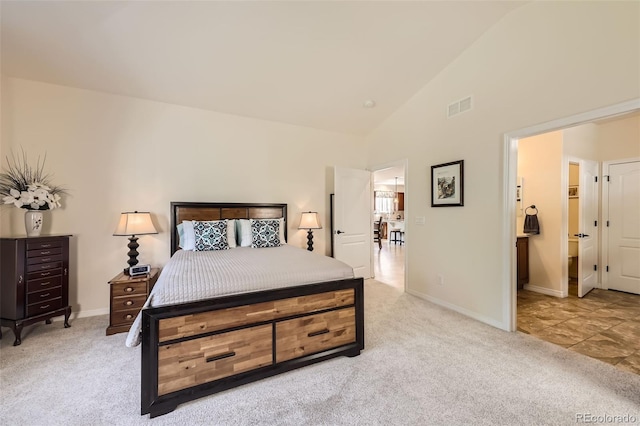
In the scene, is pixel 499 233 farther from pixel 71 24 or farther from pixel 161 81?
pixel 71 24

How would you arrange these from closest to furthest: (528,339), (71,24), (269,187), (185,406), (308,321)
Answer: (185,406), (308,321), (71,24), (528,339), (269,187)

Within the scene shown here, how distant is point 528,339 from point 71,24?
210 inches

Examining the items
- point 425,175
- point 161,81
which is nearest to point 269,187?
point 161,81

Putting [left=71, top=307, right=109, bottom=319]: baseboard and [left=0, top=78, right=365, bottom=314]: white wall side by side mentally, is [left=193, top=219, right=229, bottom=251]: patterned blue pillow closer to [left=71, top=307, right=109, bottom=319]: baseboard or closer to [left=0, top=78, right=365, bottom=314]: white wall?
[left=0, top=78, right=365, bottom=314]: white wall

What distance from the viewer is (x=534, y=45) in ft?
8.83

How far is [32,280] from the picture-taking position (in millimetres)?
2699

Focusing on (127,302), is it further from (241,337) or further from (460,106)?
(460,106)

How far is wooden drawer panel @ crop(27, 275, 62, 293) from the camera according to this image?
8.81 ft

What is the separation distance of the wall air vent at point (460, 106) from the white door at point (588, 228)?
8.00 ft

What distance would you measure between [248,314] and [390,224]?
9777mm

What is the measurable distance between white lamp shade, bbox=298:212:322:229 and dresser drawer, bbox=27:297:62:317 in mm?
3105

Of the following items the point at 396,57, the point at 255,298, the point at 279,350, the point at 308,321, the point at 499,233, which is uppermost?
the point at 396,57

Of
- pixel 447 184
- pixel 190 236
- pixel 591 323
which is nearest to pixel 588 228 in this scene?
pixel 591 323

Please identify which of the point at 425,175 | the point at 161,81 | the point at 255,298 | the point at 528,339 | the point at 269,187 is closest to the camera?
the point at 255,298
